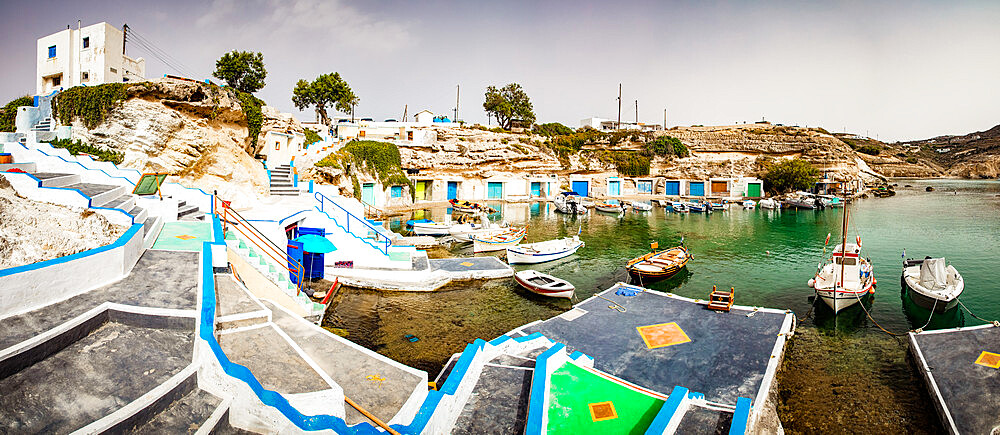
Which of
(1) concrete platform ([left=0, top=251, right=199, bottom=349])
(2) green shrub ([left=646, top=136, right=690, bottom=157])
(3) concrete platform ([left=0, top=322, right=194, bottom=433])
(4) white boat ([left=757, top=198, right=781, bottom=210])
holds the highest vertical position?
(2) green shrub ([left=646, top=136, right=690, bottom=157])

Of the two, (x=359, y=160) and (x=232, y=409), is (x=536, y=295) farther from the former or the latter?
(x=359, y=160)

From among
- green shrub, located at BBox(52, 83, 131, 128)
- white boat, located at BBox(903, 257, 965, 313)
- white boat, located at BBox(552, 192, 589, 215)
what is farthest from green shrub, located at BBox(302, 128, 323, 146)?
white boat, located at BBox(903, 257, 965, 313)

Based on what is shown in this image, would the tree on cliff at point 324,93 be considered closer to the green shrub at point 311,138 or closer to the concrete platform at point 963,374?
the green shrub at point 311,138

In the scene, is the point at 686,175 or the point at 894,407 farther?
the point at 686,175

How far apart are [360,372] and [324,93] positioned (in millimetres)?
55771

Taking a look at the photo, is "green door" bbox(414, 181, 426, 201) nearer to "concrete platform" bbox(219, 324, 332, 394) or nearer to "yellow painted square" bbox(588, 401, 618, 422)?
"concrete platform" bbox(219, 324, 332, 394)

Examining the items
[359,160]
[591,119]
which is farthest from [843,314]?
[591,119]

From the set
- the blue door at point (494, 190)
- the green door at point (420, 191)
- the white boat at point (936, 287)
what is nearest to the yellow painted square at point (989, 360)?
the white boat at point (936, 287)

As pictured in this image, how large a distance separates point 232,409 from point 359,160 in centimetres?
4267

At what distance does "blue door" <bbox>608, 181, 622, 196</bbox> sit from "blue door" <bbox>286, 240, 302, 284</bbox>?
55.8 metres

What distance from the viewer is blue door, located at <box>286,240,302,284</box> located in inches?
613

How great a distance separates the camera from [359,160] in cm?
4566

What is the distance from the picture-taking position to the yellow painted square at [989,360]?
34.3ft

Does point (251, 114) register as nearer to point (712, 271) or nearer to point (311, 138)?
point (311, 138)
